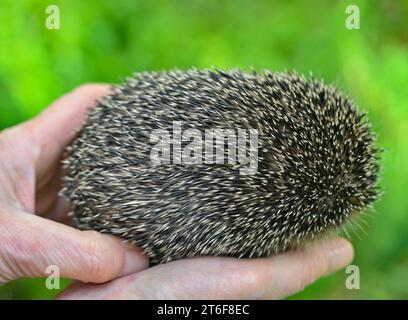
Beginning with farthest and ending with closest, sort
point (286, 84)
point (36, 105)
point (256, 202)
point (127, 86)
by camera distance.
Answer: point (36, 105) → point (127, 86) → point (286, 84) → point (256, 202)

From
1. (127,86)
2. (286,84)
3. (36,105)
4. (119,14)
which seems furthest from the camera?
(119,14)

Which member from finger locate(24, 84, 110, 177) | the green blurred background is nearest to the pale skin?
finger locate(24, 84, 110, 177)

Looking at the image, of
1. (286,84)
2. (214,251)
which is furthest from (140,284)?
(286,84)

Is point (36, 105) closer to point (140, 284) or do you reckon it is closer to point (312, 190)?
point (140, 284)

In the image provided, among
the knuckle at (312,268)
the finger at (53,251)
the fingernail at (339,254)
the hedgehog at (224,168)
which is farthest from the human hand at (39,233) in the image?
the fingernail at (339,254)

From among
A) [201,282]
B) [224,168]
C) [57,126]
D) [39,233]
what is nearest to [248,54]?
[57,126]

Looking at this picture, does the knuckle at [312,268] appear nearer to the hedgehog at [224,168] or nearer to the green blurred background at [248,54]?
the hedgehog at [224,168]

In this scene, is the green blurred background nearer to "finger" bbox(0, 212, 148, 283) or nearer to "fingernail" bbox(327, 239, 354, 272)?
"fingernail" bbox(327, 239, 354, 272)

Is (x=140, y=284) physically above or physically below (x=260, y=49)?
below
